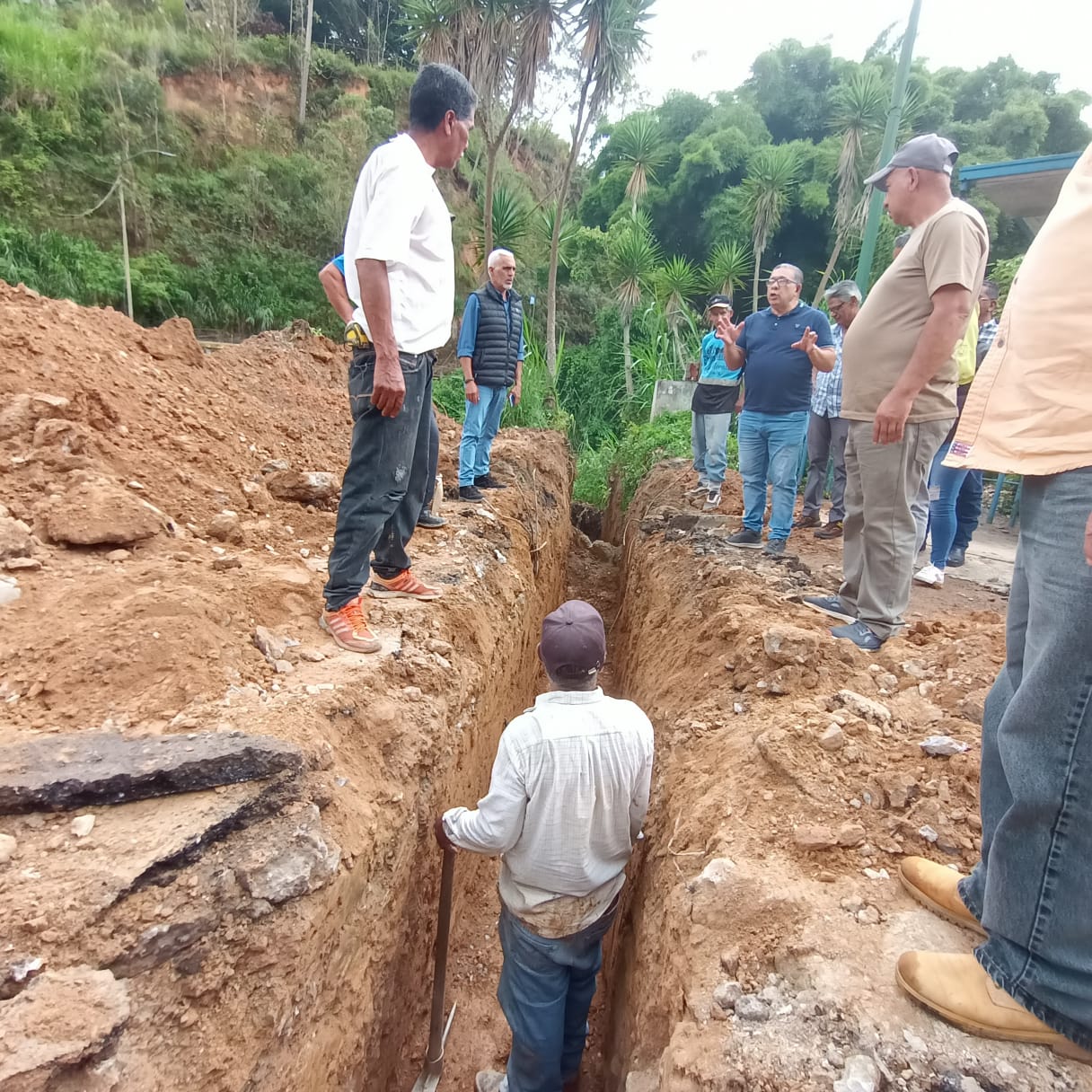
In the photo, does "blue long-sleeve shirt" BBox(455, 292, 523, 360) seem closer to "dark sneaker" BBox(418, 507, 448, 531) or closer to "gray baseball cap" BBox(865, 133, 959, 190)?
"dark sneaker" BBox(418, 507, 448, 531)

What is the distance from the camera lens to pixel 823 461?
5699mm

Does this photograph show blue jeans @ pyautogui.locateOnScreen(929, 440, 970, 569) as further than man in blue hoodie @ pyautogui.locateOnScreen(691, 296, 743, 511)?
No

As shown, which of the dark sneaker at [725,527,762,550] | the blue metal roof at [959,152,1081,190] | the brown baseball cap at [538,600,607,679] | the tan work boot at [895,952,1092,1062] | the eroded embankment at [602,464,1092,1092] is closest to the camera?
the tan work boot at [895,952,1092,1062]

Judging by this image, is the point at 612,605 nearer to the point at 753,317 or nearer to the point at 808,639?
the point at 753,317

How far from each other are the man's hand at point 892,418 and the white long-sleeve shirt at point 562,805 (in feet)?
5.12

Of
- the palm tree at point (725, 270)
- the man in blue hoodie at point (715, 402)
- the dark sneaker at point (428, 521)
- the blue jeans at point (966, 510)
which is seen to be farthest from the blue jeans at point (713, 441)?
the palm tree at point (725, 270)

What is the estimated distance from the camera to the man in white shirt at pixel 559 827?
2135 millimetres

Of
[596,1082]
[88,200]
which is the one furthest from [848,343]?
[88,200]

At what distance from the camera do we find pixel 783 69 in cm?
2227

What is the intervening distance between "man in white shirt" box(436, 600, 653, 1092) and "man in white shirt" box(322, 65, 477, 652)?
967 millimetres

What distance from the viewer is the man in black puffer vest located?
5453 mm

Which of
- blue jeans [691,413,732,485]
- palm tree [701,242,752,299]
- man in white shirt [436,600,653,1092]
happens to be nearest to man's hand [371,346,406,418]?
man in white shirt [436,600,653,1092]

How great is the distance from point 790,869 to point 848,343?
7.21 ft

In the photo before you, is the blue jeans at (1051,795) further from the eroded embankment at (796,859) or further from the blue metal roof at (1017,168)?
the blue metal roof at (1017,168)
